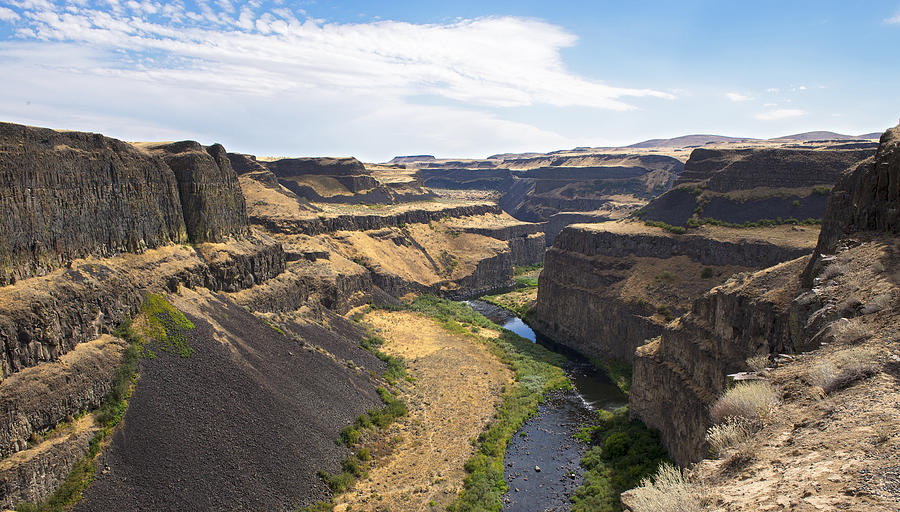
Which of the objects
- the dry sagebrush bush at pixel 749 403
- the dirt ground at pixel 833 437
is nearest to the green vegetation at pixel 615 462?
the dry sagebrush bush at pixel 749 403

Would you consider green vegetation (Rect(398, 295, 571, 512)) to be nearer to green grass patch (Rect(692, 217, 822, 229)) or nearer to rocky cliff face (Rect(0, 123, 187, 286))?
green grass patch (Rect(692, 217, 822, 229))

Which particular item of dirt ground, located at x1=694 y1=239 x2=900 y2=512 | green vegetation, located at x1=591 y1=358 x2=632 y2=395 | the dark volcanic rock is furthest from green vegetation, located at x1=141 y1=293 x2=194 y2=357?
green vegetation, located at x1=591 y1=358 x2=632 y2=395

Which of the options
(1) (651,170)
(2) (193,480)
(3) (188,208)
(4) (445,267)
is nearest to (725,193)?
(4) (445,267)

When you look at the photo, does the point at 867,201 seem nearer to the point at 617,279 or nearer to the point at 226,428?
the point at 226,428

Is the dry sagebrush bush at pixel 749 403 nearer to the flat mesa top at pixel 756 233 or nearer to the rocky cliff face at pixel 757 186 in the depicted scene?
the flat mesa top at pixel 756 233

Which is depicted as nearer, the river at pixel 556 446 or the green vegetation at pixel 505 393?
the green vegetation at pixel 505 393
